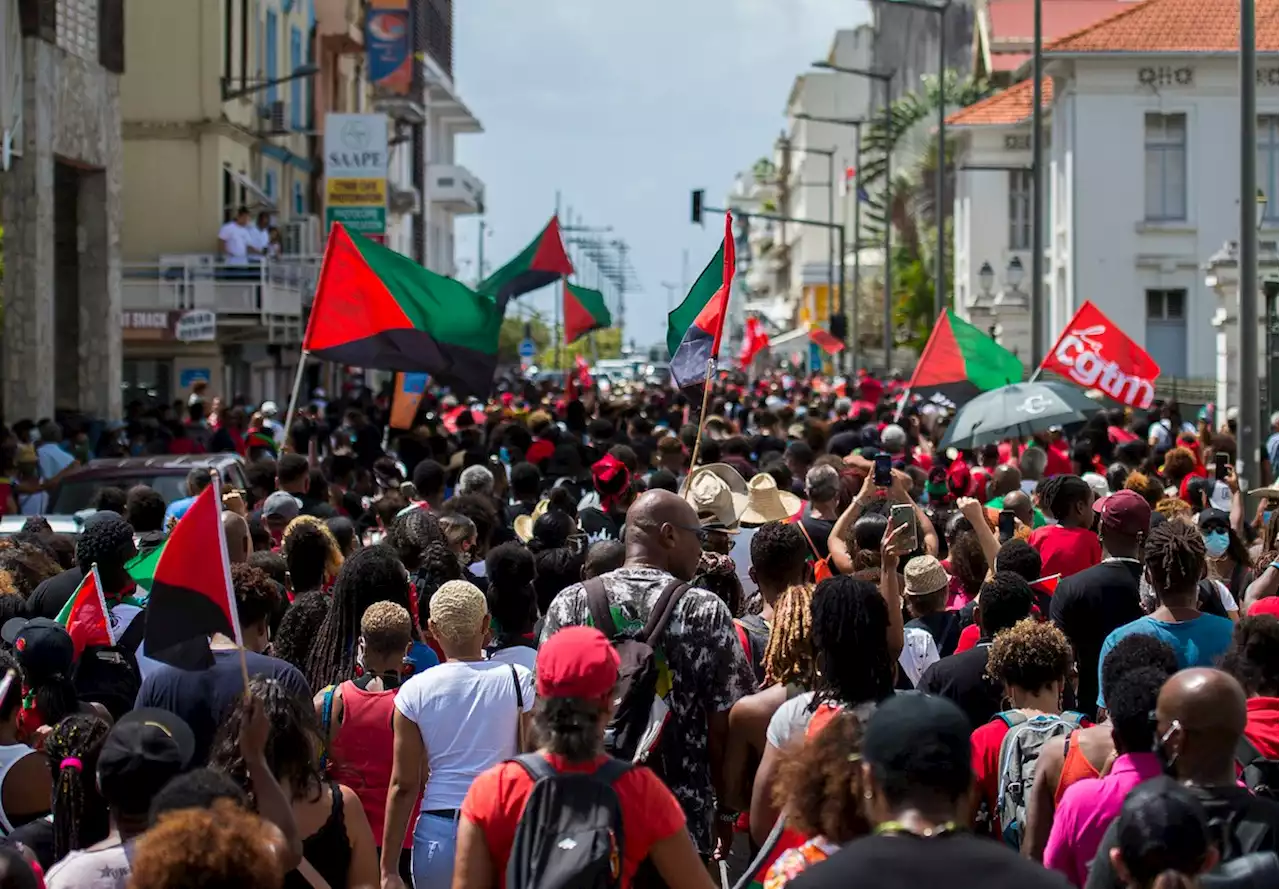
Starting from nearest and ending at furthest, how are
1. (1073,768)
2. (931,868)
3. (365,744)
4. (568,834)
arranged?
(931,868)
(568,834)
(1073,768)
(365,744)

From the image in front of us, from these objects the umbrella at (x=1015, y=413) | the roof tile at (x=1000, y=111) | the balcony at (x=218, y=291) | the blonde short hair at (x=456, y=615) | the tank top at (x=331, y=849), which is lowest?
the tank top at (x=331, y=849)

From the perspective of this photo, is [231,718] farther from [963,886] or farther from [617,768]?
[963,886]

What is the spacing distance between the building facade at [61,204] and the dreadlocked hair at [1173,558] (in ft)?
62.8

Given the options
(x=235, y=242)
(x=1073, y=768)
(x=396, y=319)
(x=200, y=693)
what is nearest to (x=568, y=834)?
(x=1073, y=768)

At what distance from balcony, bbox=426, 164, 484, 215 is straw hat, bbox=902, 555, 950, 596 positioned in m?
74.2

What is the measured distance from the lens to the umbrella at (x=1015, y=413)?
1466 centimetres

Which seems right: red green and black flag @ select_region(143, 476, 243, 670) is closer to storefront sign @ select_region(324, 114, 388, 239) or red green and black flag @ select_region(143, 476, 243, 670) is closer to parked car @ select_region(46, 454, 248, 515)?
parked car @ select_region(46, 454, 248, 515)

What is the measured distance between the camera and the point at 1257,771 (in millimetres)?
5617

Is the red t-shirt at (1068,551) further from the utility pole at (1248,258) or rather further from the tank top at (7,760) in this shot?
the utility pole at (1248,258)

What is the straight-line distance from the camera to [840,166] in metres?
120

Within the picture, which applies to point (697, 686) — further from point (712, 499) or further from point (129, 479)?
point (129, 479)

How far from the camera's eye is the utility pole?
17094mm

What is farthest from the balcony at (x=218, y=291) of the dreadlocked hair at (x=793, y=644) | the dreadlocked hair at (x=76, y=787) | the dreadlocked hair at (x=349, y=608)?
the dreadlocked hair at (x=76, y=787)

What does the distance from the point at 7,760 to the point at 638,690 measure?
185cm
